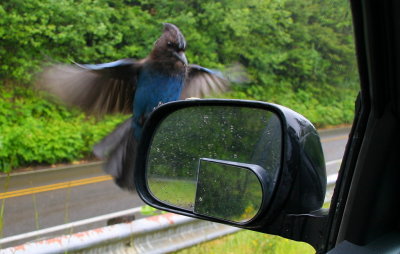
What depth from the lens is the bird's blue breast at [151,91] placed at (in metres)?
3.62

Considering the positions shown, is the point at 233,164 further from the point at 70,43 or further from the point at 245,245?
the point at 70,43

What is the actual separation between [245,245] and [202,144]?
175 centimetres

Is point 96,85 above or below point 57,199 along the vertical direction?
above

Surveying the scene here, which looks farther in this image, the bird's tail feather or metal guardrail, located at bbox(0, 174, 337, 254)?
the bird's tail feather

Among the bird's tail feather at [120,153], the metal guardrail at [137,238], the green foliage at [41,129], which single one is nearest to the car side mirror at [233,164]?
the metal guardrail at [137,238]

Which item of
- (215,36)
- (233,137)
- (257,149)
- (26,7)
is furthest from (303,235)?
(26,7)

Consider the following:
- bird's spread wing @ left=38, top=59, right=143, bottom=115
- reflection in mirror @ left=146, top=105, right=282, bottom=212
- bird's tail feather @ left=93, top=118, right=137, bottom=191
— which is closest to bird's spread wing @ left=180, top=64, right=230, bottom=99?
bird's spread wing @ left=38, top=59, right=143, bottom=115

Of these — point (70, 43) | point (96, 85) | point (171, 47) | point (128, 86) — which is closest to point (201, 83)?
point (171, 47)

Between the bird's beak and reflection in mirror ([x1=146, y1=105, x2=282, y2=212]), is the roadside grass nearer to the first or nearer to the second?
reflection in mirror ([x1=146, y1=105, x2=282, y2=212])

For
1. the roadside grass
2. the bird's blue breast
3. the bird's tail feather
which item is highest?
the bird's blue breast

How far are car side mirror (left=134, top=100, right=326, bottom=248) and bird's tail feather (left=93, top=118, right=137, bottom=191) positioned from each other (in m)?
2.00

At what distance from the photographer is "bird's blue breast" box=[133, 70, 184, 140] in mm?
3625

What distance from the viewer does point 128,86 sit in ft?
12.3

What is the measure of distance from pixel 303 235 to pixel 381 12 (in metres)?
0.47
